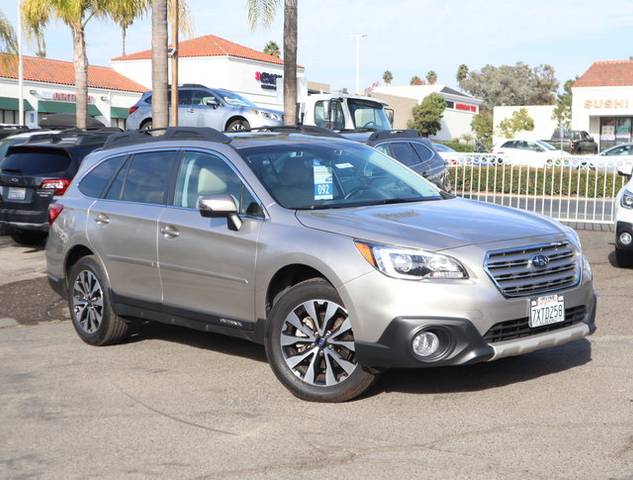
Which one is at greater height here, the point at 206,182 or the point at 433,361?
the point at 206,182

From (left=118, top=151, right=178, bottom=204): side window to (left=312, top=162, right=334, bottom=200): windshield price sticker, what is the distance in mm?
1195

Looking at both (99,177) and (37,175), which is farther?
(37,175)

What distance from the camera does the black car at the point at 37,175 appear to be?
14.0 m

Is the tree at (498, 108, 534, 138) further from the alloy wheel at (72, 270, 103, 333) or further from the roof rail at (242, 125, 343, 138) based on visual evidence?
the alloy wheel at (72, 270, 103, 333)

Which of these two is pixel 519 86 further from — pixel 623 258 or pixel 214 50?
pixel 623 258

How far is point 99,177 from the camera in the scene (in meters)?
8.43

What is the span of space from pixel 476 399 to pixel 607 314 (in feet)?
10.7

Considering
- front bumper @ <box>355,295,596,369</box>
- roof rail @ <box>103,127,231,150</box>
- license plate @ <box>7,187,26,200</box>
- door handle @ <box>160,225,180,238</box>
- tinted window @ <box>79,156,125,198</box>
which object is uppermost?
roof rail @ <box>103,127,231,150</box>

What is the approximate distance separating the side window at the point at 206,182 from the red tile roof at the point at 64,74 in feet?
152

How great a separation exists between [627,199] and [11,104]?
148 feet

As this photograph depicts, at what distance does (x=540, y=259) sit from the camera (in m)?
6.18

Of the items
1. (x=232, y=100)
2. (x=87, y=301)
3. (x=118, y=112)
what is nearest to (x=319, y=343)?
(x=87, y=301)

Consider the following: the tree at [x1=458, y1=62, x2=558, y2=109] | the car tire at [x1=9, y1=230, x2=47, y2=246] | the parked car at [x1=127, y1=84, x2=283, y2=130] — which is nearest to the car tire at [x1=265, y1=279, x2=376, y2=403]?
the car tire at [x1=9, y1=230, x2=47, y2=246]

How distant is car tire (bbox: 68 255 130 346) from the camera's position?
803cm
